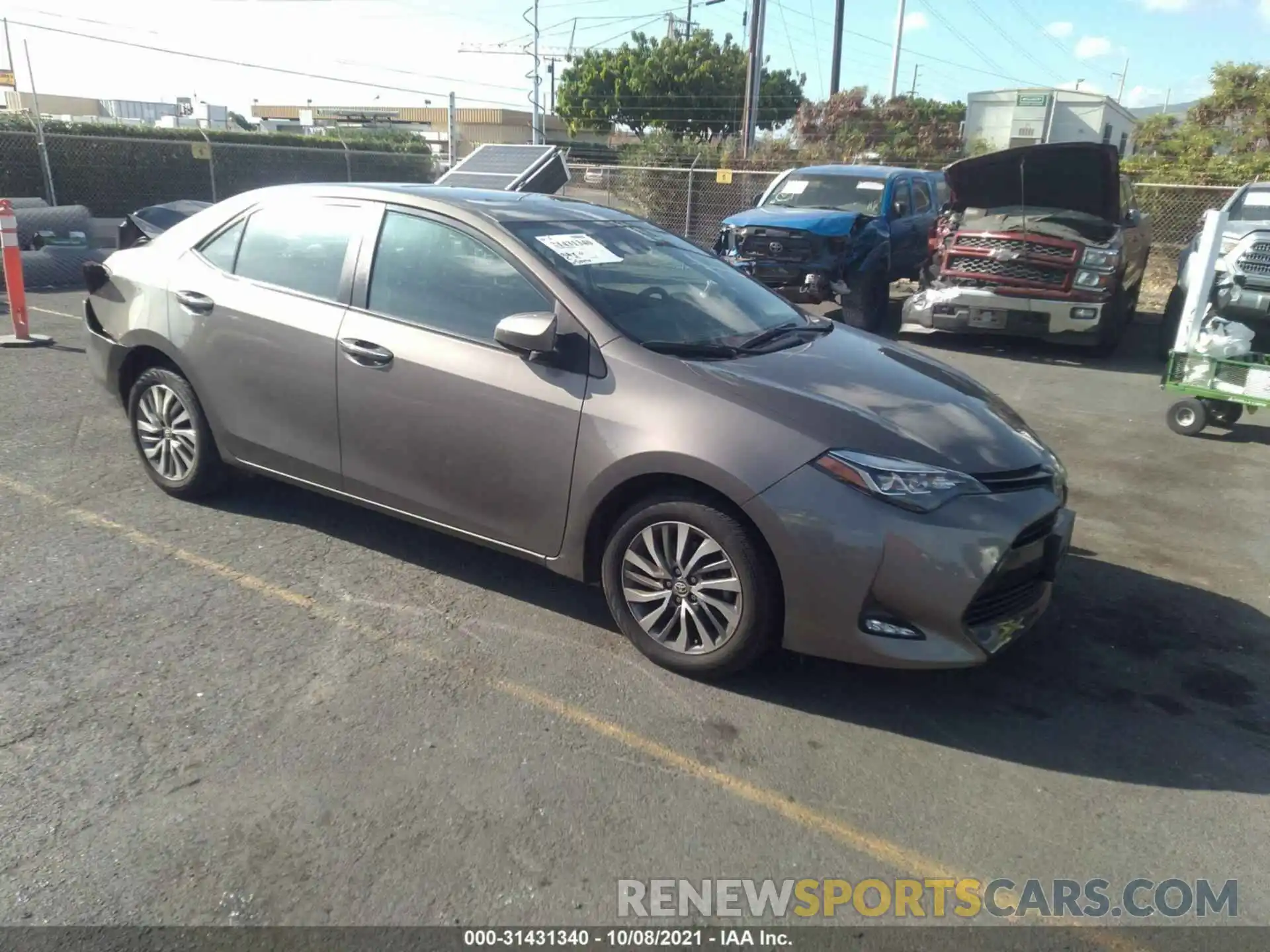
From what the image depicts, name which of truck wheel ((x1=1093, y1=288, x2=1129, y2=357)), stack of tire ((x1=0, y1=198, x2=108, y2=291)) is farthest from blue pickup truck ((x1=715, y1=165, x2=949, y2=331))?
stack of tire ((x1=0, y1=198, x2=108, y2=291))

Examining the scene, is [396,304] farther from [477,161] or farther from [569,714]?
[477,161]

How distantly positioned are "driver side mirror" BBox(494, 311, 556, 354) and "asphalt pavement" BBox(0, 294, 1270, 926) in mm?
1147

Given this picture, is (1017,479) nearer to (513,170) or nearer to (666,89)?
(513,170)

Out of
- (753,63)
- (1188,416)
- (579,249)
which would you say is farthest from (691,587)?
(753,63)

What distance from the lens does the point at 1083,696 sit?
358 centimetres

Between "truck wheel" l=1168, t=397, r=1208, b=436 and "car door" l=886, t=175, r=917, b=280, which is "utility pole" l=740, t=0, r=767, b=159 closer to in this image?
"car door" l=886, t=175, r=917, b=280

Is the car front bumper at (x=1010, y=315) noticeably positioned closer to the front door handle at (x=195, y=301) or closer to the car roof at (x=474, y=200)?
the car roof at (x=474, y=200)

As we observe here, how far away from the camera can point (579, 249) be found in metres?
4.17

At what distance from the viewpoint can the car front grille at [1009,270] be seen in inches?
399

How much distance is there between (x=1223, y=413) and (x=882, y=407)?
527cm

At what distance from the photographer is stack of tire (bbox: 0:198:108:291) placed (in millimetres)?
12320

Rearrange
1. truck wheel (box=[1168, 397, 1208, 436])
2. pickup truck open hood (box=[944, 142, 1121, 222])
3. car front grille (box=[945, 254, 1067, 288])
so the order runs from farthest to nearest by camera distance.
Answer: car front grille (box=[945, 254, 1067, 288]) < pickup truck open hood (box=[944, 142, 1121, 222]) < truck wheel (box=[1168, 397, 1208, 436])

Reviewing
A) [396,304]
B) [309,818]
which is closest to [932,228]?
[396,304]

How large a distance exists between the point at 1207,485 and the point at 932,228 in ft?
19.1
